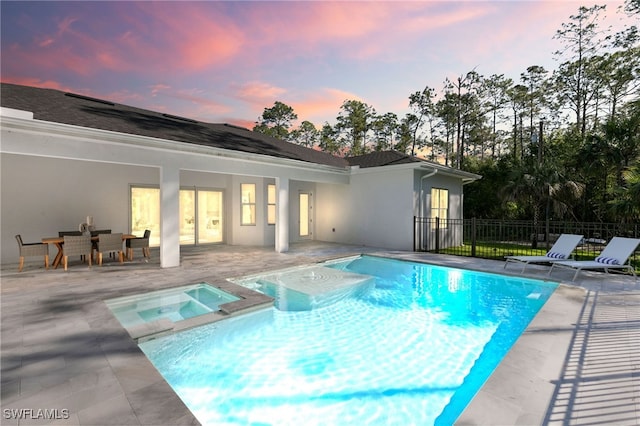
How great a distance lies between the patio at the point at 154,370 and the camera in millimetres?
2518

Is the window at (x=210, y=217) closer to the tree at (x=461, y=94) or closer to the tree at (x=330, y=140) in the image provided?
the tree at (x=330, y=140)

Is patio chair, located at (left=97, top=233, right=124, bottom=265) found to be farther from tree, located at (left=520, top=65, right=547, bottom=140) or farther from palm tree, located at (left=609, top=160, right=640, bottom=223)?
tree, located at (left=520, top=65, right=547, bottom=140)

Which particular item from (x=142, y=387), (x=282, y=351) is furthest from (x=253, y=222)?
(x=142, y=387)

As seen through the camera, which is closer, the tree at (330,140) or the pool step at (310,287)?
the pool step at (310,287)

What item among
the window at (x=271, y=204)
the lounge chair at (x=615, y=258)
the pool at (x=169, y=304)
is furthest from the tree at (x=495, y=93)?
the pool at (x=169, y=304)

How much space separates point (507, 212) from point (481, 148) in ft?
51.2

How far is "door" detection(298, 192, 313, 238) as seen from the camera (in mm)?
15133

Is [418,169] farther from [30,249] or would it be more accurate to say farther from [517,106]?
[517,106]

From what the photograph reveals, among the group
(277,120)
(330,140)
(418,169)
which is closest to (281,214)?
(418,169)

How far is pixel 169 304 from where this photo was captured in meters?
5.79

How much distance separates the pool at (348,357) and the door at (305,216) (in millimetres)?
8306

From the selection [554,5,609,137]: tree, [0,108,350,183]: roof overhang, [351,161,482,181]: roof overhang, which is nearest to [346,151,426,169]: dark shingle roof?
[351,161,482,181]: roof overhang

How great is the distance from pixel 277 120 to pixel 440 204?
23625 millimetres

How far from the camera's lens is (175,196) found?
8.55 metres
